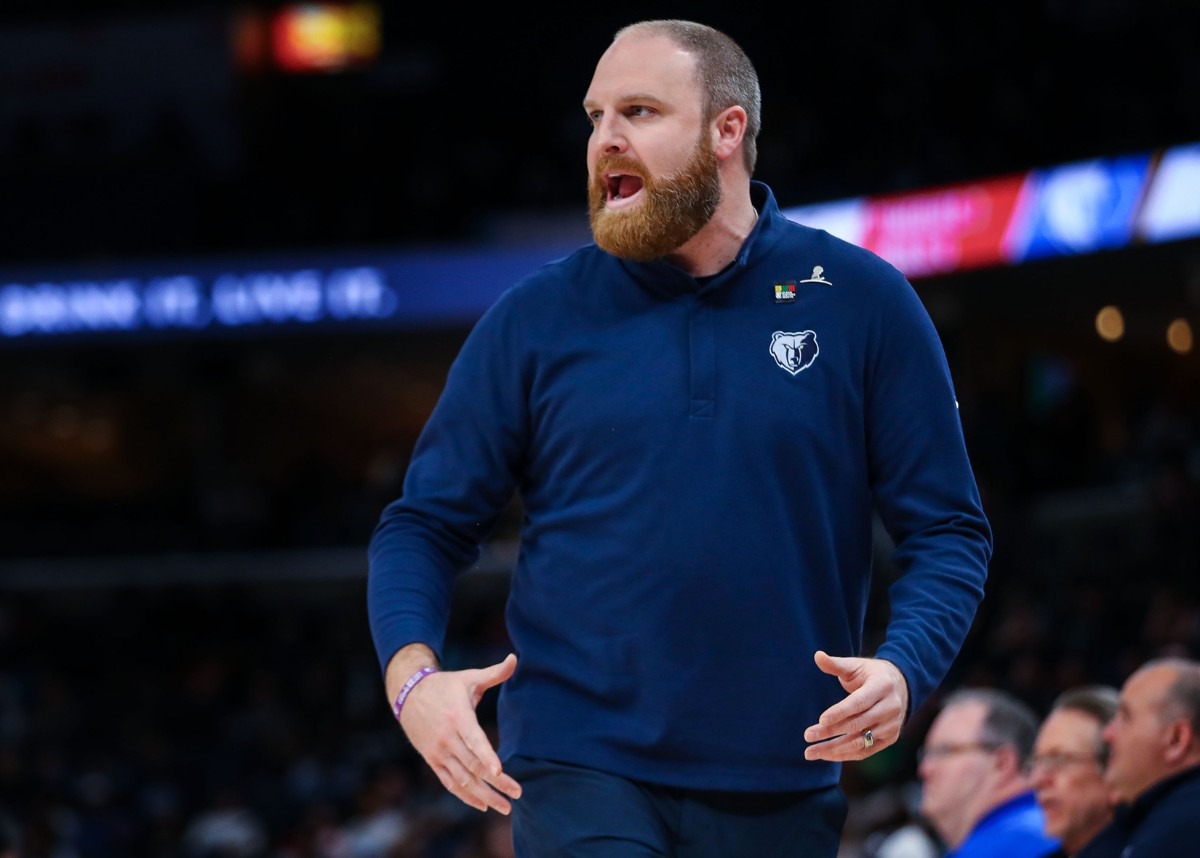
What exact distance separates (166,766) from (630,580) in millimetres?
11332

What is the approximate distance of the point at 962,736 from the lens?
4570 millimetres

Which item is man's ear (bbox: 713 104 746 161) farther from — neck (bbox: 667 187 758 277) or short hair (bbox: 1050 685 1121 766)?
short hair (bbox: 1050 685 1121 766)

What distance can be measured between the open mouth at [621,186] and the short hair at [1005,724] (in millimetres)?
2552

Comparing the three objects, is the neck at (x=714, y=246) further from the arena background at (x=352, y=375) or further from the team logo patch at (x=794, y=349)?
the arena background at (x=352, y=375)

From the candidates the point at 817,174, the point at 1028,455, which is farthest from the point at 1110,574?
the point at 817,174

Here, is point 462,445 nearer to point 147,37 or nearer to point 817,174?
point 817,174

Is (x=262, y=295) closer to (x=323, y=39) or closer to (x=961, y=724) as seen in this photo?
(x=323, y=39)

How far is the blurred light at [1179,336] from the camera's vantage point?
15.9 metres

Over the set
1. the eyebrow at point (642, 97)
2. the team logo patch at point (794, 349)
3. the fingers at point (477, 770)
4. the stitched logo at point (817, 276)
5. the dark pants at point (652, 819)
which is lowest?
the dark pants at point (652, 819)

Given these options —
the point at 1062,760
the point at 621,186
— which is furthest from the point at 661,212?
the point at 1062,760

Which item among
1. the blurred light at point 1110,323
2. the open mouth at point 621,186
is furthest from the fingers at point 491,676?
the blurred light at point 1110,323

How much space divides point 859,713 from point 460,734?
0.50 meters

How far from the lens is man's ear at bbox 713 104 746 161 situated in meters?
2.51

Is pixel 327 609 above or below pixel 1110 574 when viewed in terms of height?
below
